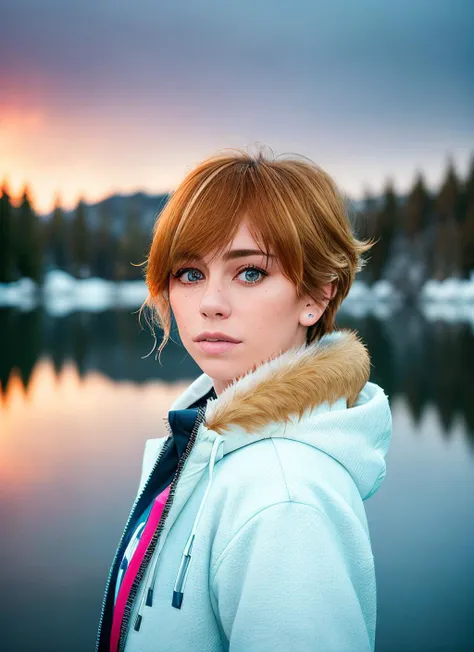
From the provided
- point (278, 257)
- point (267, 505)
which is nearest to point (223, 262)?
point (278, 257)

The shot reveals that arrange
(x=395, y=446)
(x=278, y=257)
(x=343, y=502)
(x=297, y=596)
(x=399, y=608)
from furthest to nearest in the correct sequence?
1. (x=395, y=446)
2. (x=399, y=608)
3. (x=278, y=257)
4. (x=343, y=502)
5. (x=297, y=596)

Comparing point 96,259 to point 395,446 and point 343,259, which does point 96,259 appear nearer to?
point 395,446

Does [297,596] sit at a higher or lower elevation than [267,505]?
lower

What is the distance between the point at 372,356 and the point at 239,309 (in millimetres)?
19512

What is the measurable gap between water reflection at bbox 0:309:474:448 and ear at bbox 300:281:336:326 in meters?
10.2

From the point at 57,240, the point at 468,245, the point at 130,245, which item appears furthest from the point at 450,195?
the point at 57,240

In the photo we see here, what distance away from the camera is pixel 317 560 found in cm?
126

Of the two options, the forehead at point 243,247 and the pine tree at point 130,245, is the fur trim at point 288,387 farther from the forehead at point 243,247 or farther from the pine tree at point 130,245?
the pine tree at point 130,245

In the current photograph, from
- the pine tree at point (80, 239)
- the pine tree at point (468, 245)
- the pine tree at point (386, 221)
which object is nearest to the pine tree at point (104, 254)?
the pine tree at point (80, 239)

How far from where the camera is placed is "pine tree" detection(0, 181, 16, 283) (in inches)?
2224

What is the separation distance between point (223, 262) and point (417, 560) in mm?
5487

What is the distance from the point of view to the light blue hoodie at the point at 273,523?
126cm

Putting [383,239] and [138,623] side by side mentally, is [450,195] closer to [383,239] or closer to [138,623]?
[383,239]

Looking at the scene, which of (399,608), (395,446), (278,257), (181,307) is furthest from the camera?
(395,446)
